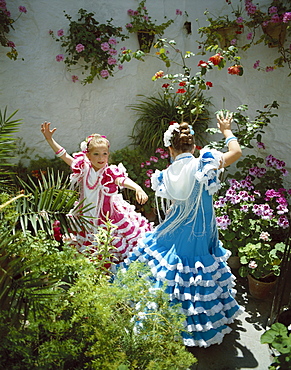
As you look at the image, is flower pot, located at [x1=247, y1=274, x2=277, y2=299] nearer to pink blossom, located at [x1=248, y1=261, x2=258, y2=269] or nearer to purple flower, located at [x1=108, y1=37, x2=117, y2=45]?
pink blossom, located at [x1=248, y1=261, x2=258, y2=269]

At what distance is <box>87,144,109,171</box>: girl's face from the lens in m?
2.81

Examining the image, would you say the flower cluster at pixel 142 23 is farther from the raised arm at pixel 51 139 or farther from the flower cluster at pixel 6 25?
the raised arm at pixel 51 139

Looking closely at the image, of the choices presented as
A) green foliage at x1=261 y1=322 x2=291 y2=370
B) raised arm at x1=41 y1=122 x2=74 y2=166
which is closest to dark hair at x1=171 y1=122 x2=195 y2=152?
raised arm at x1=41 y1=122 x2=74 y2=166

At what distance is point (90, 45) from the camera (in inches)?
160

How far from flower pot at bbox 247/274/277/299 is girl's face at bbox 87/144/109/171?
1.64 m

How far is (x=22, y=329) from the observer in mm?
1509

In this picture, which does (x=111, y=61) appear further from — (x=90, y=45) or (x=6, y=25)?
(x=6, y=25)

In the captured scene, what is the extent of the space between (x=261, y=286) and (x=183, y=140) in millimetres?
1514

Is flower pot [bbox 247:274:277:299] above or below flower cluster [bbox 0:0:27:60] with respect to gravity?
below

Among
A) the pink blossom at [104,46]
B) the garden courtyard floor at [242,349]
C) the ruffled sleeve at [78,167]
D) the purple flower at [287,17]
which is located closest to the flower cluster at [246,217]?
the garden courtyard floor at [242,349]

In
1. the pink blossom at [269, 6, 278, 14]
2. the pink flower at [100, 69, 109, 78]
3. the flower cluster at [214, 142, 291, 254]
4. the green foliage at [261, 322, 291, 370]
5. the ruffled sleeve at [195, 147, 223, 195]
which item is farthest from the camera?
the pink flower at [100, 69, 109, 78]

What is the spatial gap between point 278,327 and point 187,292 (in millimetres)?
783

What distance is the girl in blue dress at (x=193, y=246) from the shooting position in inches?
92.6

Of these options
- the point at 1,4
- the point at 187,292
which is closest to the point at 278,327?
the point at 187,292
